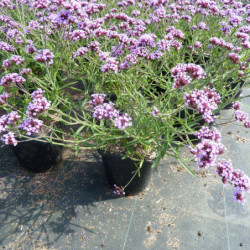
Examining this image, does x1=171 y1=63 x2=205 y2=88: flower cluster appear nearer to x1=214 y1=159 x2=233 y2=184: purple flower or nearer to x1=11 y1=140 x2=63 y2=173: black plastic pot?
x1=214 y1=159 x2=233 y2=184: purple flower

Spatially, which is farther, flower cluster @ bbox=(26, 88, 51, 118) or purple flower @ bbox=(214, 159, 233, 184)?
flower cluster @ bbox=(26, 88, 51, 118)

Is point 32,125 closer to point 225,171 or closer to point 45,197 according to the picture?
point 45,197

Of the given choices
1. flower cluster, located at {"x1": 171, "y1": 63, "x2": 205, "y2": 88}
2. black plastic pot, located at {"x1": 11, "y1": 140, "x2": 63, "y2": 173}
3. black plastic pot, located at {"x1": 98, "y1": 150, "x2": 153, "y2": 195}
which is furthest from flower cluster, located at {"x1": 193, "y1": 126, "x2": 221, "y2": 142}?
black plastic pot, located at {"x1": 11, "y1": 140, "x2": 63, "y2": 173}

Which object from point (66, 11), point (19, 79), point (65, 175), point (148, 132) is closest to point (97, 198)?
point (65, 175)

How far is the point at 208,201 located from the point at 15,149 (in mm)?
1650

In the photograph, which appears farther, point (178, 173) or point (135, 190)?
point (178, 173)

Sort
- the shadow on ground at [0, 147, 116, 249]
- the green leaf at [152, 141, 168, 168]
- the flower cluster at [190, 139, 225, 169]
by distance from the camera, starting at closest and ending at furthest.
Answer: the flower cluster at [190, 139, 225, 169], the green leaf at [152, 141, 168, 168], the shadow on ground at [0, 147, 116, 249]

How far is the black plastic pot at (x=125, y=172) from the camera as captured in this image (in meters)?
1.69

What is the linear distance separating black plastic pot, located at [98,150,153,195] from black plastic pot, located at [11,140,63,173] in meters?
0.51

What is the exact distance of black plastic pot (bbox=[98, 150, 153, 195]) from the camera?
5.55 ft

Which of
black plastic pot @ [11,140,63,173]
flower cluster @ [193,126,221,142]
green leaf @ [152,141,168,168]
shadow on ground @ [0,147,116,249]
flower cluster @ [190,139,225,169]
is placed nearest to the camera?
flower cluster @ [190,139,225,169]

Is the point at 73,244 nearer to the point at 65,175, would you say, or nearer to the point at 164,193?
the point at 65,175

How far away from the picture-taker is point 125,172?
1.77 meters

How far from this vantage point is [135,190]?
1861mm
